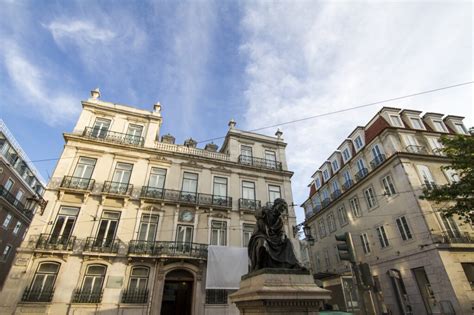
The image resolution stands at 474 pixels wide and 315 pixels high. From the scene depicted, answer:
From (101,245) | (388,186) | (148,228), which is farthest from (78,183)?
(388,186)

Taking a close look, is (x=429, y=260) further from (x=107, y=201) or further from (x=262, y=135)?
(x=107, y=201)

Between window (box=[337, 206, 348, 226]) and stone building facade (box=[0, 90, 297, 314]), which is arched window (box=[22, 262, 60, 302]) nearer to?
stone building facade (box=[0, 90, 297, 314])

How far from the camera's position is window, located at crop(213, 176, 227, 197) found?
17406 millimetres

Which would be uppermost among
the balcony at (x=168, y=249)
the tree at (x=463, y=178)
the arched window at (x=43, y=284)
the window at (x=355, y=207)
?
the window at (x=355, y=207)

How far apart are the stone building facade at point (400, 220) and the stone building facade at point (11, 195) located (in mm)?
29902

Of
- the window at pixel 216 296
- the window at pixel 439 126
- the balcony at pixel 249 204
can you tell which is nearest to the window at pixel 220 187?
the balcony at pixel 249 204

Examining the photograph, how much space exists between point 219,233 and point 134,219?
5.45 metres

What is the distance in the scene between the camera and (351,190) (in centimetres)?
2253

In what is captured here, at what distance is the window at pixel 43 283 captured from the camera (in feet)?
37.7

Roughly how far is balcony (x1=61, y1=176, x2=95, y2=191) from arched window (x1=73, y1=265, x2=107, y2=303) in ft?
15.5

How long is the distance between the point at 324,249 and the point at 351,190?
8.15 m

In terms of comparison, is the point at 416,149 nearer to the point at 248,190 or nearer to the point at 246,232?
the point at 248,190

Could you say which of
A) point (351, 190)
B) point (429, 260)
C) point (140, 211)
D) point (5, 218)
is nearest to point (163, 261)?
point (140, 211)

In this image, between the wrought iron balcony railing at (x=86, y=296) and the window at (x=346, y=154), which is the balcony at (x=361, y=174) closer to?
the window at (x=346, y=154)
